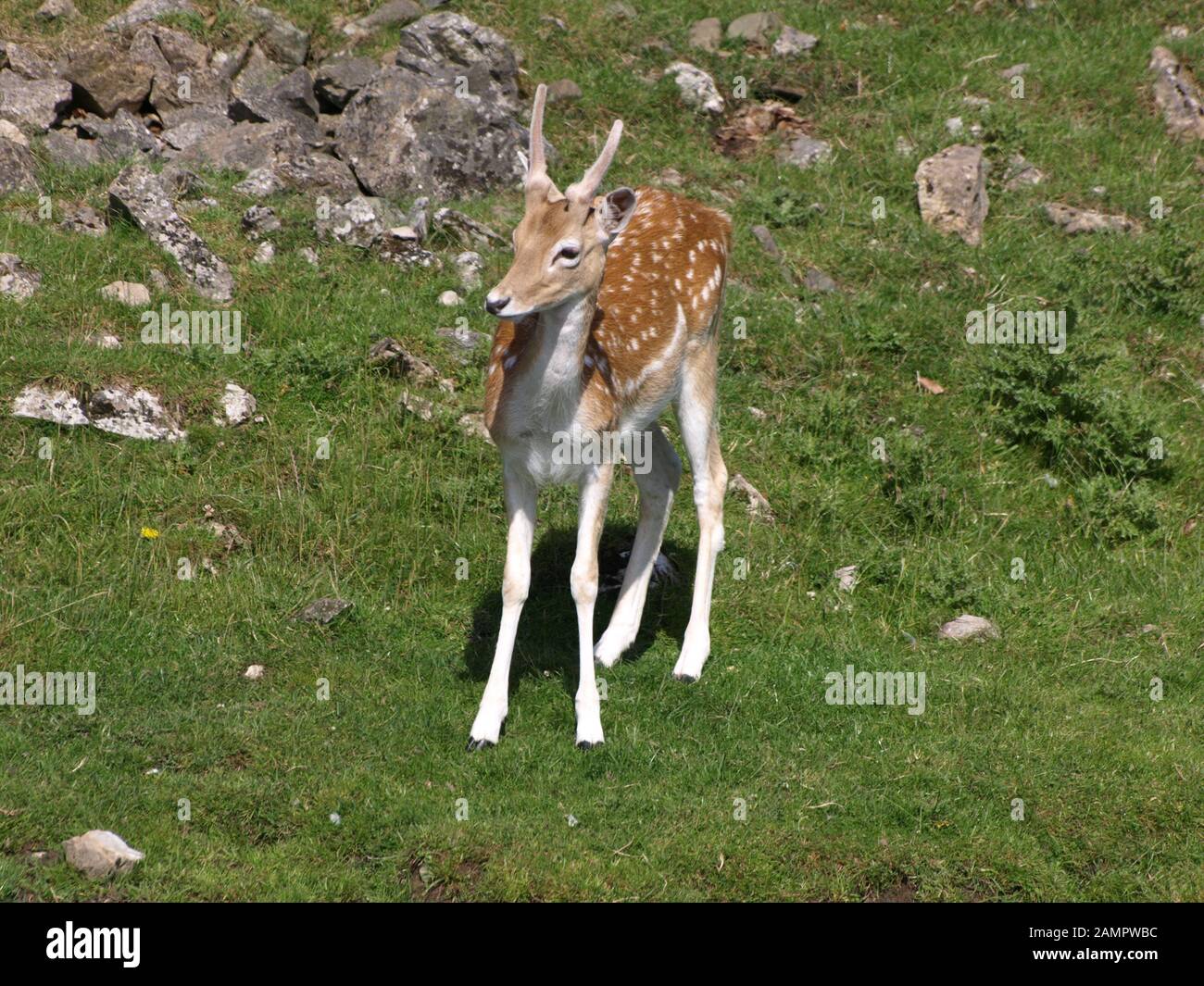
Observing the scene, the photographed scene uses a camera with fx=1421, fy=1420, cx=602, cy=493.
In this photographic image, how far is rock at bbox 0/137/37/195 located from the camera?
34.2ft

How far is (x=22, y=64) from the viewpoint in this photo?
1185 centimetres

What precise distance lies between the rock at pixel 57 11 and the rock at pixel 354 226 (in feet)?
12.9

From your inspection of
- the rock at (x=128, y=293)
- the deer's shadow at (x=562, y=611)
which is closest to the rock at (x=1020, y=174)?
the deer's shadow at (x=562, y=611)

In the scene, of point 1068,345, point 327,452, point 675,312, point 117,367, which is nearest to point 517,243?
point 675,312

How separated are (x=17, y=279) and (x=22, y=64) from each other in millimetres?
3482

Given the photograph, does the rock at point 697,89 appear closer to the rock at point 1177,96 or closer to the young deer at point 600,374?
the rock at point 1177,96

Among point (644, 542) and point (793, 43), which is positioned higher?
point (793, 43)

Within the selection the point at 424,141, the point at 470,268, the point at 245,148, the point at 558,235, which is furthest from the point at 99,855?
the point at 424,141

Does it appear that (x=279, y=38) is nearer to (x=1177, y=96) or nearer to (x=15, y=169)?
(x=15, y=169)

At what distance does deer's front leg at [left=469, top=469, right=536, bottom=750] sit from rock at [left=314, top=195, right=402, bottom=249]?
3892 millimetres

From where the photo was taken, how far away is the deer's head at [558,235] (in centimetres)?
656

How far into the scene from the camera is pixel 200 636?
758 cm

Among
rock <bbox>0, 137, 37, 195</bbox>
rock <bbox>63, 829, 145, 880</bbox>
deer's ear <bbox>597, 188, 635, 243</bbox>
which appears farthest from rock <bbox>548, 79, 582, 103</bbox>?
rock <bbox>63, 829, 145, 880</bbox>
